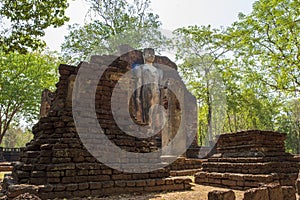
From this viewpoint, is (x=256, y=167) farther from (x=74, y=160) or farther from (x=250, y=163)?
(x=74, y=160)

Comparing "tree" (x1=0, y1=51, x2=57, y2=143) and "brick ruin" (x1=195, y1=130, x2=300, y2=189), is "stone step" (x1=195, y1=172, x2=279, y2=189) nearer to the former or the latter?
"brick ruin" (x1=195, y1=130, x2=300, y2=189)

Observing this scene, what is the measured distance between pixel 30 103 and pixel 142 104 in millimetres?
11175

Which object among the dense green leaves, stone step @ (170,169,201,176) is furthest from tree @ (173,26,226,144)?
stone step @ (170,169,201,176)

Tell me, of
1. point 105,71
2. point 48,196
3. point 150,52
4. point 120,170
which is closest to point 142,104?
point 150,52

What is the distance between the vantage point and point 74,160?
6.27 m

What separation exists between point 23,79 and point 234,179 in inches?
709

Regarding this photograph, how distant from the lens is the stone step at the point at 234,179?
6973 mm

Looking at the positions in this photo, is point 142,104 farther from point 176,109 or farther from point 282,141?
point 282,141

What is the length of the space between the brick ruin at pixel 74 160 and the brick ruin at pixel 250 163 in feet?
4.80

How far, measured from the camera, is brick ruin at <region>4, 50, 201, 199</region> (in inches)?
230

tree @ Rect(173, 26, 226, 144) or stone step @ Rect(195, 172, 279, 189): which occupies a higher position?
tree @ Rect(173, 26, 226, 144)

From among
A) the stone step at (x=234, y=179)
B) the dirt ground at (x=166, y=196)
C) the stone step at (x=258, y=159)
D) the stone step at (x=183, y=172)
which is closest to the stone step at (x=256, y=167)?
the stone step at (x=258, y=159)

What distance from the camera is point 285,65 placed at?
13.4 metres

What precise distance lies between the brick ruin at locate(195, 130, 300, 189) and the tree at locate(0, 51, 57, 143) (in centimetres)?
1607
